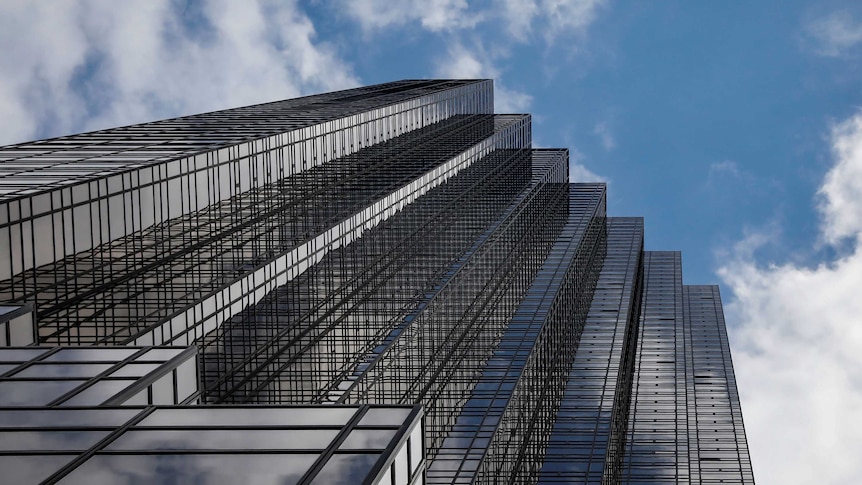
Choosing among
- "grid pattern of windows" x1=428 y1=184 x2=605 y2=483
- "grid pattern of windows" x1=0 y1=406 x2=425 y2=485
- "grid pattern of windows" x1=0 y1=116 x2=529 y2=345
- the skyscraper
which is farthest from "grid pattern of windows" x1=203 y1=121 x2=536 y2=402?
"grid pattern of windows" x1=0 y1=406 x2=425 y2=485

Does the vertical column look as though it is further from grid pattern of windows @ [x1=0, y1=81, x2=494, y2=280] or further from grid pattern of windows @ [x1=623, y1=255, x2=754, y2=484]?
grid pattern of windows @ [x1=0, y1=81, x2=494, y2=280]

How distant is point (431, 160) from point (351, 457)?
9649cm

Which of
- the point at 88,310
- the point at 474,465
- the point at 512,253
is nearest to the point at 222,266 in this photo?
the point at 88,310

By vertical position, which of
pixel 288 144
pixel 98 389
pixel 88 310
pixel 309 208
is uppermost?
pixel 288 144

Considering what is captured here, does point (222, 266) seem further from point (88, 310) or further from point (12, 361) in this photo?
point (12, 361)

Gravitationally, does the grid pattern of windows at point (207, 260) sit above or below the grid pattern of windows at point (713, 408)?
above

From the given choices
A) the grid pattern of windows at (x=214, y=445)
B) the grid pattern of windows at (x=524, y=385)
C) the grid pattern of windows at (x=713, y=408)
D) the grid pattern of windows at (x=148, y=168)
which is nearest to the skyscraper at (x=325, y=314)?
the grid pattern of windows at (x=214, y=445)

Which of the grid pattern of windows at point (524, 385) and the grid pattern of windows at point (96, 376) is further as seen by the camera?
the grid pattern of windows at point (524, 385)

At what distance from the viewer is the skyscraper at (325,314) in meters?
25.8

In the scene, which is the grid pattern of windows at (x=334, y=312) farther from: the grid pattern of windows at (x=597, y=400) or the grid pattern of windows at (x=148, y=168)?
the grid pattern of windows at (x=597, y=400)

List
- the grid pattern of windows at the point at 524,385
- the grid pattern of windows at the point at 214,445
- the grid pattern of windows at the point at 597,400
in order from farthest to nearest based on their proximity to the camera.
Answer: the grid pattern of windows at the point at 597,400
the grid pattern of windows at the point at 524,385
the grid pattern of windows at the point at 214,445

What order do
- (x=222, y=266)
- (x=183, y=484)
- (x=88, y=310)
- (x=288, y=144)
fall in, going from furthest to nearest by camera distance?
(x=288, y=144) → (x=222, y=266) → (x=88, y=310) → (x=183, y=484)

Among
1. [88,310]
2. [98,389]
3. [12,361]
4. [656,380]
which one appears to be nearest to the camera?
[98,389]

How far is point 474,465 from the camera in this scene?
65.0m
